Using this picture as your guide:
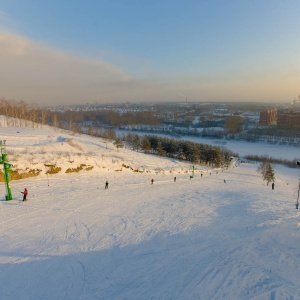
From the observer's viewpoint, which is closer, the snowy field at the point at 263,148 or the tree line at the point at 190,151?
the tree line at the point at 190,151

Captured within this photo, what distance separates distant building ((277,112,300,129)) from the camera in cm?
8818

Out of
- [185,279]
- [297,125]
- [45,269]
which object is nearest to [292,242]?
[185,279]

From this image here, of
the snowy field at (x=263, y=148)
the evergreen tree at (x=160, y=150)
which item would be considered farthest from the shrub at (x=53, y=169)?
the snowy field at (x=263, y=148)

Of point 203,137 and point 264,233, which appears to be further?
point 203,137

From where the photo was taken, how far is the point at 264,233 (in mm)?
10648

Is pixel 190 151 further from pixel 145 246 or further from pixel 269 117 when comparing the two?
pixel 269 117

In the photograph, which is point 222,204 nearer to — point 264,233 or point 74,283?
point 264,233

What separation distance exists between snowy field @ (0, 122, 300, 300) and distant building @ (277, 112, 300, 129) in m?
84.5

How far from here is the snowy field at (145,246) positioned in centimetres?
690

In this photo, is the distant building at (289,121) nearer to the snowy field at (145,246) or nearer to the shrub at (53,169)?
the snowy field at (145,246)

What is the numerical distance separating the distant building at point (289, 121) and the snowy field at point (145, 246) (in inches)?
3325

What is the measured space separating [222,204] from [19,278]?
1299 cm

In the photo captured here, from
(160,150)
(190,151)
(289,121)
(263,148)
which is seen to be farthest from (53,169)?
(289,121)

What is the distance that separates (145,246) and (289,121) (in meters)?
100
